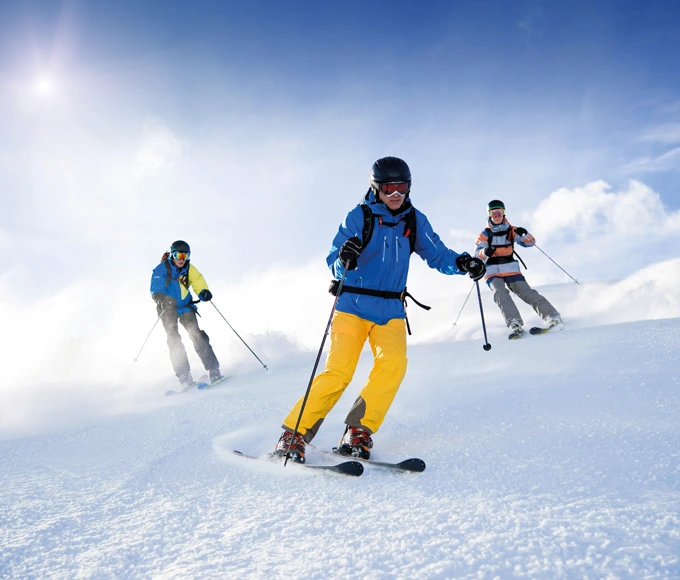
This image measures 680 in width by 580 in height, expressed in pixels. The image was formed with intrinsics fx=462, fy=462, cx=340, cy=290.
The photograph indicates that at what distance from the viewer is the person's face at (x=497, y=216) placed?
7.12 m

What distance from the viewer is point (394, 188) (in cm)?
325

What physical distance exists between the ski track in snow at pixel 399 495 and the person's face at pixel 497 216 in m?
3.71

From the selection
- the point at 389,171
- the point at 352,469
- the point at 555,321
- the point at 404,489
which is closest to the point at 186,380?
the point at 389,171

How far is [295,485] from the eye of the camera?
6.94 ft

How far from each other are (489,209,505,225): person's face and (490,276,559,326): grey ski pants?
2.85 feet

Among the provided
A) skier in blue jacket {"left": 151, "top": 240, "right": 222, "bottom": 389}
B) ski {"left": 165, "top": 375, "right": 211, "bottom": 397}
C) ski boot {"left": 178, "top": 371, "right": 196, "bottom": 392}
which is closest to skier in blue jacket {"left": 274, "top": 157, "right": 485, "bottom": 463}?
ski {"left": 165, "top": 375, "right": 211, "bottom": 397}

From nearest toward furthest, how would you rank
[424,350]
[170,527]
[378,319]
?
[170,527] → [378,319] → [424,350]

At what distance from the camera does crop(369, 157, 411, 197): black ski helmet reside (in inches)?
127

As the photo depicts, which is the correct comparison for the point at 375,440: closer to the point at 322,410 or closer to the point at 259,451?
the point at 322,410

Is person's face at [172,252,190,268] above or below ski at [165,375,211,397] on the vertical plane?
above

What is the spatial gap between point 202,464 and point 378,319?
1412mm

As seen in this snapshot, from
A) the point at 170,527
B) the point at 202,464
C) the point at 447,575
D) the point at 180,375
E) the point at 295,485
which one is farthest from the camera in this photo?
the point at 180,375

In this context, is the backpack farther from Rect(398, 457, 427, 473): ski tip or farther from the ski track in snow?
Rect(398, 457, 427, 473): ski tip

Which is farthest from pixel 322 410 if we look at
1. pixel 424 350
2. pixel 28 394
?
pixel 28 394
